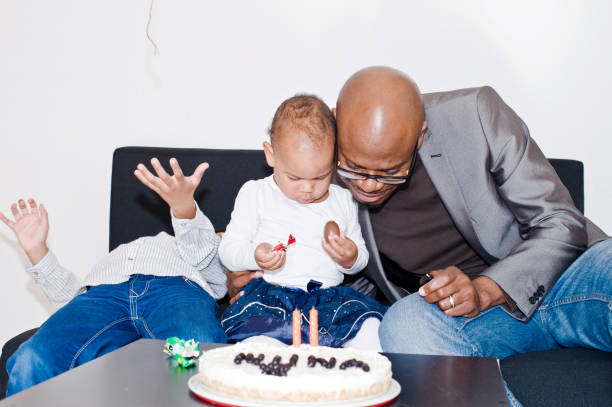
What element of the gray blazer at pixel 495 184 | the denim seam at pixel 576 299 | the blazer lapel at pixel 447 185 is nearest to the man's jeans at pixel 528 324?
the denim seam at pixel 576 299

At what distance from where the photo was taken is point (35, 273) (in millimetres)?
2244

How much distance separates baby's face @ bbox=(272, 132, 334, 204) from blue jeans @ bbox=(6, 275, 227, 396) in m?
0.51

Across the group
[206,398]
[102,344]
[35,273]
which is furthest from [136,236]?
[206,398]

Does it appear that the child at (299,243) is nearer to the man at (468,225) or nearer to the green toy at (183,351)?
the man at (468,225)

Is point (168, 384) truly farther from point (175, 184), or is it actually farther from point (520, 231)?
point (520, 231)

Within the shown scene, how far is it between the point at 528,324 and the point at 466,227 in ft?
1.39

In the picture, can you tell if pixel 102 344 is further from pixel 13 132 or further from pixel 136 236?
pixel 13 132

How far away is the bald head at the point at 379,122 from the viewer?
184 cm

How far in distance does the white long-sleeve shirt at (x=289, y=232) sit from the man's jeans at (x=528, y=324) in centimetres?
40

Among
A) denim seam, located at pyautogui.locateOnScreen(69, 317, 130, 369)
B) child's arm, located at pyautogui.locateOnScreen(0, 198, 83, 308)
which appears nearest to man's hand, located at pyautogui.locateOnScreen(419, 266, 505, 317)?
denim seam, located at pyautogui.locateOnScreen(69, 317, 130, 369)

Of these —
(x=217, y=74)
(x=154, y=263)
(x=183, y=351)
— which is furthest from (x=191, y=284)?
(x=217, y=74)

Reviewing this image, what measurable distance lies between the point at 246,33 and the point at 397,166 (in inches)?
52.4

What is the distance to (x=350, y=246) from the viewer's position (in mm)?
1969

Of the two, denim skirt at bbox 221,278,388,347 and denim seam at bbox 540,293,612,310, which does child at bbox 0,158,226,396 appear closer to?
denim skirt at bbox 221,278,388,347
